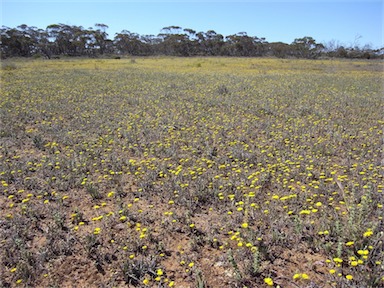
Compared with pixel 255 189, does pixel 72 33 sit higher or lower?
higher

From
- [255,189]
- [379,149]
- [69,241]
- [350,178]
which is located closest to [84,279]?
[69,241]

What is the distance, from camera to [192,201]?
14.8 ft

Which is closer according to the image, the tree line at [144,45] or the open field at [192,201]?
the open field at [192,201]

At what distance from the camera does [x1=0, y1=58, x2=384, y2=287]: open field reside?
10.5ft

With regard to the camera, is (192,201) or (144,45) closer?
(192,201)

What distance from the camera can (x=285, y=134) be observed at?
25.0ft

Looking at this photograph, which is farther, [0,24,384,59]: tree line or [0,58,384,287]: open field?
[0,24,384,59]: tree line

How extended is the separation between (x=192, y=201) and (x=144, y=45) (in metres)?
92.4

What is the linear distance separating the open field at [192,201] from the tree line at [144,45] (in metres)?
68.7

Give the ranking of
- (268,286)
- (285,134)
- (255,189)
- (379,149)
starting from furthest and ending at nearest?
1. (285,134)
2. (379,149)
3. (255,189)
4. (268,286)

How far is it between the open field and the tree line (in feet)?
225

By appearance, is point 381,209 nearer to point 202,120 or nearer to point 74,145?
point 202,120

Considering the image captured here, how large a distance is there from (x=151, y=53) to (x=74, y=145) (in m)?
90.4

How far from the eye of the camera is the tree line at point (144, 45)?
233 feet
